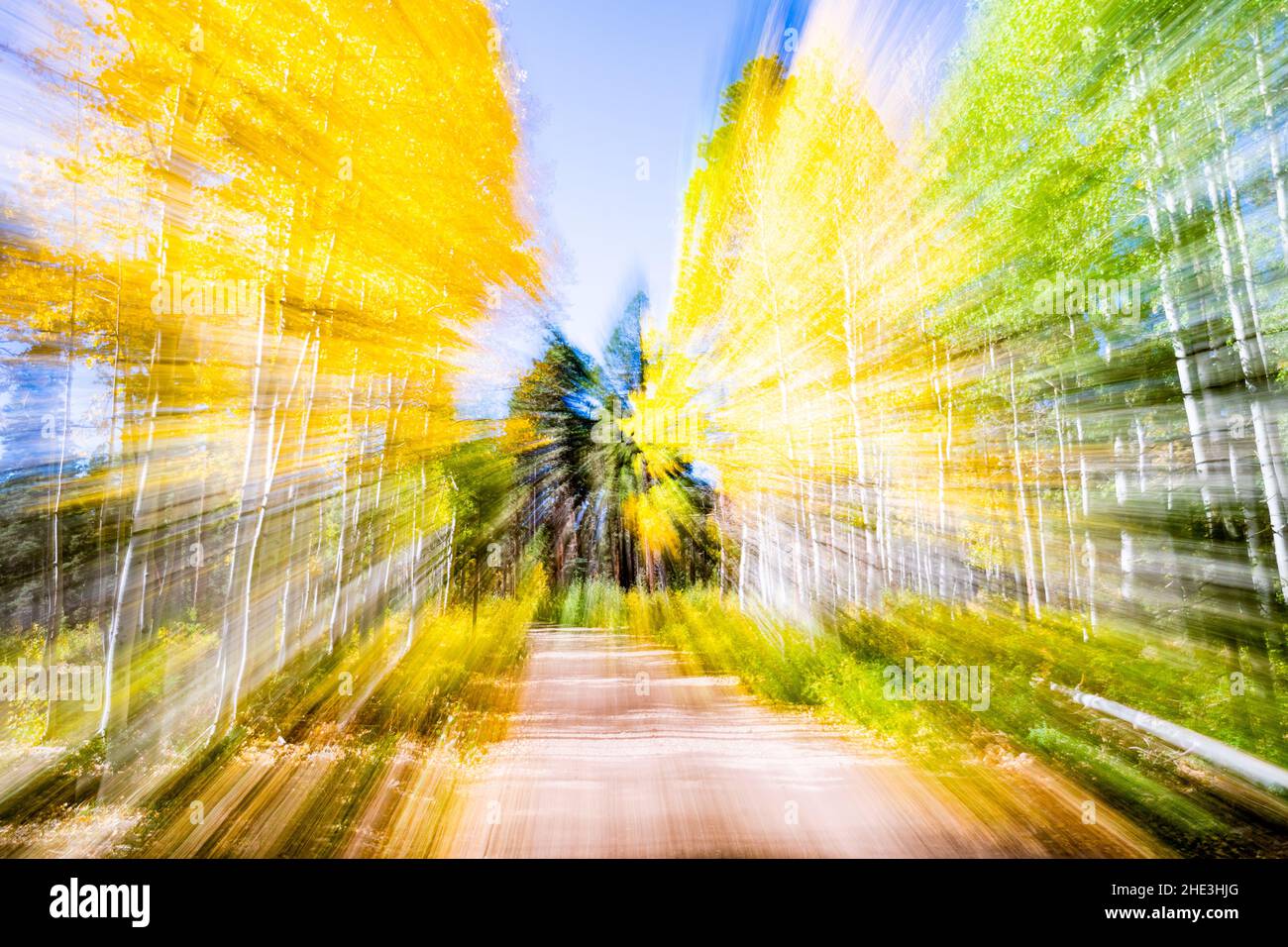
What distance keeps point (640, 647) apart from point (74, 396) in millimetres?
12816

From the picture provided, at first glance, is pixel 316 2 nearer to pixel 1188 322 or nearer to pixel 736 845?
pixel 736 845

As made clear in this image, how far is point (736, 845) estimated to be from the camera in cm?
384

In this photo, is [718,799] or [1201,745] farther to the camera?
[718,799]

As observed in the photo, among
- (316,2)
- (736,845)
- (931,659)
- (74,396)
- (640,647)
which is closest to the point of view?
(736,845)

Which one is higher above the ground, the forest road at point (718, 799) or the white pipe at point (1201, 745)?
the white pipe at point (1201, 745)

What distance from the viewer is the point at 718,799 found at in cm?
469

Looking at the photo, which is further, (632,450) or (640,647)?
(632,450)

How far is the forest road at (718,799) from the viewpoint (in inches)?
153

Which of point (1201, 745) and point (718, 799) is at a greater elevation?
point (1201, 745)

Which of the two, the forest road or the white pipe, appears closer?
the forest road

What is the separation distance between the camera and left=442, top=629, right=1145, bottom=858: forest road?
12.7 ft

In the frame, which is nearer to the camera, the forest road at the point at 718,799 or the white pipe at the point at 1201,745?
the forest road at the point at 718,799

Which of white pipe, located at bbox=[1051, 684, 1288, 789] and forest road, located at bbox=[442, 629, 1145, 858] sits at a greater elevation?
white pipe, located at bbox=[1051, 684, 1288, 789]
